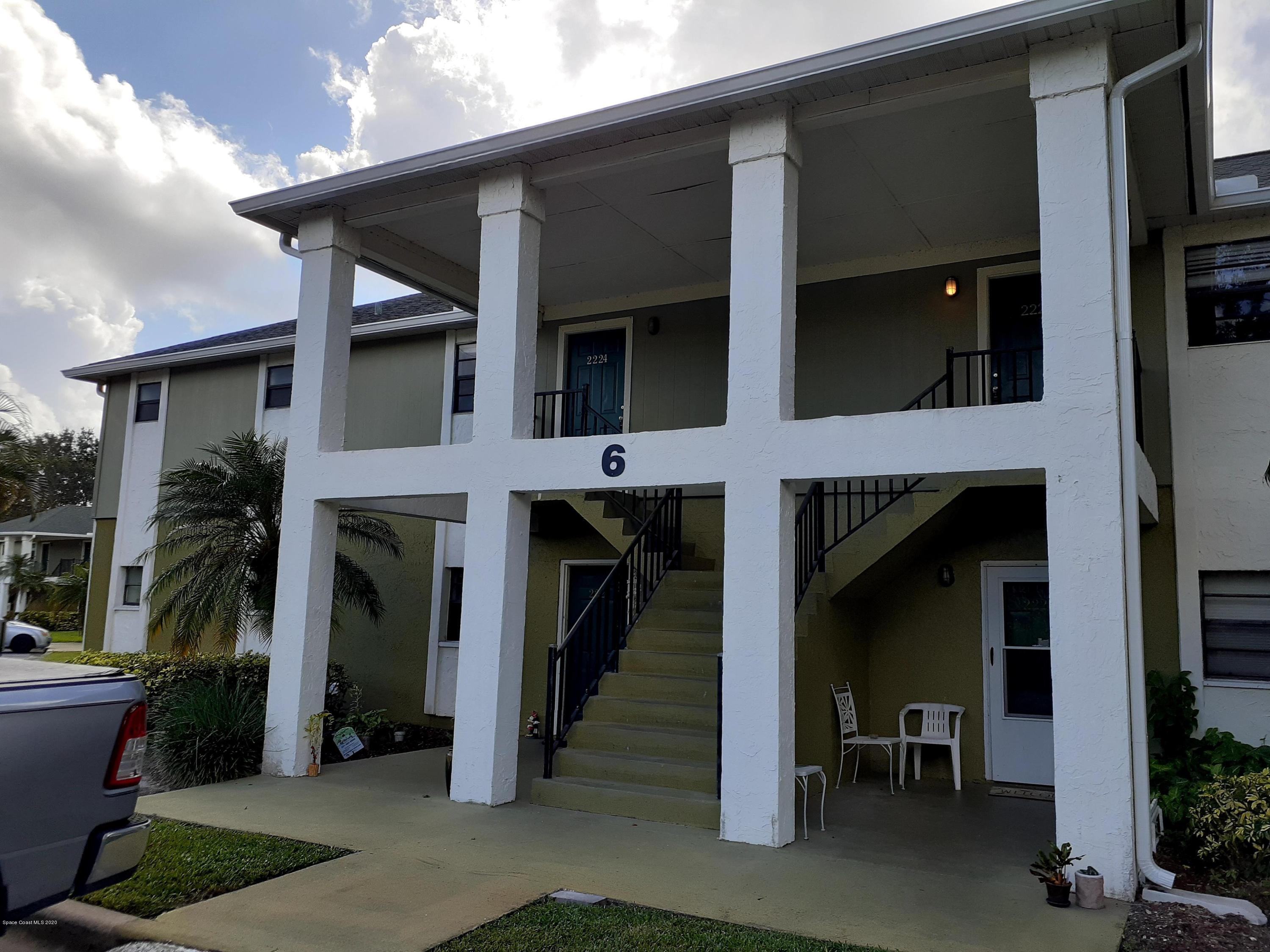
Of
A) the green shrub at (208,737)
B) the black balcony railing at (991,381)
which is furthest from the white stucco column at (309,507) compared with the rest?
the black balcony railing at (991,381)

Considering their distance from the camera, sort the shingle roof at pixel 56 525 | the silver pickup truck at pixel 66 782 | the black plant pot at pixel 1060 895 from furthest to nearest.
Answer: the shingle roof at pixel 56 525
the black plant pot at pixel 1060 895
the silver pickup truck at pixel 66 782

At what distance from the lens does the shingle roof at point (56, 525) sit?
33.5m

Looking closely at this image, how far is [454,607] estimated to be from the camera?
42.5 feet

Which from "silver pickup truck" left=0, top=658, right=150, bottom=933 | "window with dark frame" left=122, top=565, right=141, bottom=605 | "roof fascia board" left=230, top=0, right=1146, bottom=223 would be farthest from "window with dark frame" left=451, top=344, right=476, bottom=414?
"silver pickup truck" left=0, top=658, right=150, bottom=933

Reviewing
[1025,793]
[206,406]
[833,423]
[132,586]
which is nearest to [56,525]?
[132,586]

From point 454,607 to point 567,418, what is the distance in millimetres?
3166

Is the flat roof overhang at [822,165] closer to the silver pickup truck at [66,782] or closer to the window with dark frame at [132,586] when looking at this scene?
the silver pickup truck at [66,782]

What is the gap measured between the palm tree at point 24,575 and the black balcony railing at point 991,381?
896 inches

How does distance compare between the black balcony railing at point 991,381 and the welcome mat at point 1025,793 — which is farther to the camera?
the black balcony railing at point 991,381

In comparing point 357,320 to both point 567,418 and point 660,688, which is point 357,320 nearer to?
point 567,418

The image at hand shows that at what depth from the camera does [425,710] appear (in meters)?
12.6

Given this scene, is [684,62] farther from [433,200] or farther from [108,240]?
[108,240]

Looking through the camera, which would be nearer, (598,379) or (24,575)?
(598,379)

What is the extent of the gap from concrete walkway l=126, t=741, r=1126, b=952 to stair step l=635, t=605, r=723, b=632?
1.87 metres
